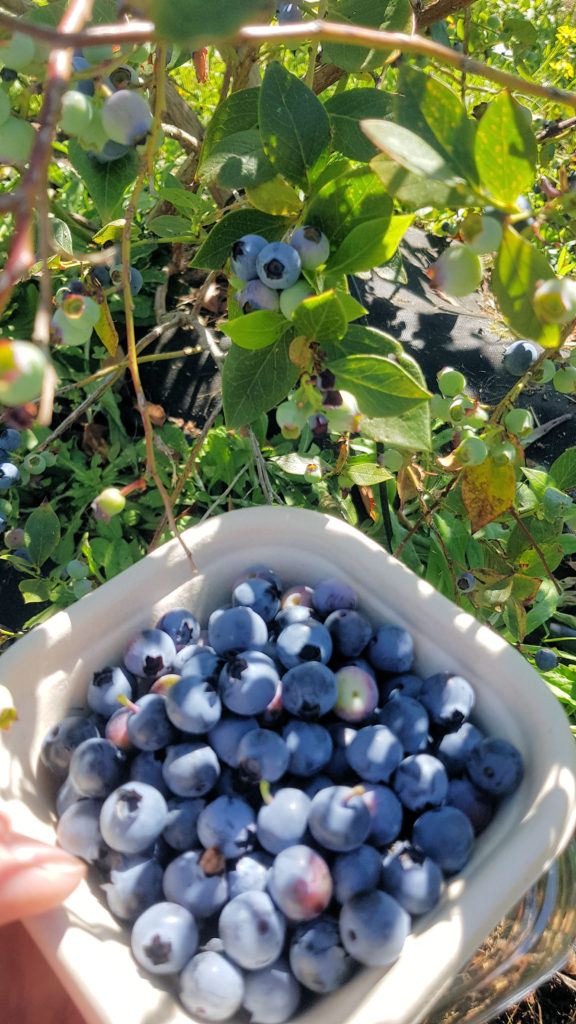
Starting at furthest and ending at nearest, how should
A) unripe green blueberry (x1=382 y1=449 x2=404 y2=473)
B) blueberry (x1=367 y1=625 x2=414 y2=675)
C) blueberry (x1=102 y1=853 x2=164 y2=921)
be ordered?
1. unripe green blueberry (x1=382 y1=449 x2=404 y2=473)
2. blueberry (x1=367 y1=625 x2=414 y2=675)
3. blueberry (x1=102 y1=853 x2=164 y2=921)

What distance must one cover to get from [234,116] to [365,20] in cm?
15

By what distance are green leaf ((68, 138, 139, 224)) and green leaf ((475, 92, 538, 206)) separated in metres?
0.27

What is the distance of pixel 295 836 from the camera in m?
0.62

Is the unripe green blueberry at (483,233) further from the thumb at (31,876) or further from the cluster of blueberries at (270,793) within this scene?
the thumb at (31,876)

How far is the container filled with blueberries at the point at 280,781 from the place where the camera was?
55 cm

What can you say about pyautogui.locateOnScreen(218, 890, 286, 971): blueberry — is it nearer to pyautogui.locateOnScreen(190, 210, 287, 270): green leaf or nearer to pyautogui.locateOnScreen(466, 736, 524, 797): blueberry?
pyautogui.locateOnScreen(466, 736, 524, 797): blueberry

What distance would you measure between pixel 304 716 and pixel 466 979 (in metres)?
0.34

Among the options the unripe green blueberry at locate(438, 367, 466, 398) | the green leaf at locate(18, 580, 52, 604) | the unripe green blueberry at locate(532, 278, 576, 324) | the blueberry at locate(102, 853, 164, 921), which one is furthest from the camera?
the green leaf at locate(18, 580, 52, 604)

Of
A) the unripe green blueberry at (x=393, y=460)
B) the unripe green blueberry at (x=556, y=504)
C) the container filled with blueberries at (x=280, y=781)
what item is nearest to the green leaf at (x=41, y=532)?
the container filled with blueberries at (x=280, y=781)

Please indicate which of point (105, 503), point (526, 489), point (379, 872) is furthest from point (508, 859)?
point (526, 489)

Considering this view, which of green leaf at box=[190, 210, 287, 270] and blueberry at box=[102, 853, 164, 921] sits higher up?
green leaf at box=[190, 210, 287, 270]

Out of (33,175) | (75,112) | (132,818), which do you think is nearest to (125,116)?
(75,112)

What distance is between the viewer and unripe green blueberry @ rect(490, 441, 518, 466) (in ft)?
2.45

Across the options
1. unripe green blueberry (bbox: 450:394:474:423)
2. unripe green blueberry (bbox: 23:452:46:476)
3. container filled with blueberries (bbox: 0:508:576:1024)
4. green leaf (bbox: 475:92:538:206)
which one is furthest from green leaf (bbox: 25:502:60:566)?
green leaf (bbox: 475:92:538:206)
